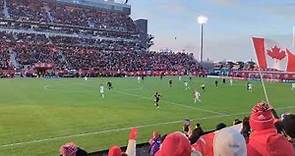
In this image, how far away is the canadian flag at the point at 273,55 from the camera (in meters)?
9.86

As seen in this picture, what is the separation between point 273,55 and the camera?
1025 centimetres

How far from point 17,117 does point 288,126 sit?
70.0 feet

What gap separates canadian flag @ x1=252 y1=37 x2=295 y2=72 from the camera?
388 inches

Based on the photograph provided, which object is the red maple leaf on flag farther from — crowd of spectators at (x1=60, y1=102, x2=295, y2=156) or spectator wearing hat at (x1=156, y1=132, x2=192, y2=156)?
spectator wearing hat at (x1=156, y1=132, x2=192, y2=156)

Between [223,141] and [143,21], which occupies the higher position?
[143,21]

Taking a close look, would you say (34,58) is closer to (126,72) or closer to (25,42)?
(25,42)

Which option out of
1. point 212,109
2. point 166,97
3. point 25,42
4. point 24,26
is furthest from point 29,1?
point 212,109

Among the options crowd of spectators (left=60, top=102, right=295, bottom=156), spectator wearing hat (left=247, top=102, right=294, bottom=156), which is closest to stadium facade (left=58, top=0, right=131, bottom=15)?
crowd of spectators (left=60, top=102, right=295, bottom=156)

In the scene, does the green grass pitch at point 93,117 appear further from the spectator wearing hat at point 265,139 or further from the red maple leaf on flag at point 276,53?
the spectator wearing hat at point 265,139

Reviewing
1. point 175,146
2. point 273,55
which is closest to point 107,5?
point 273,55

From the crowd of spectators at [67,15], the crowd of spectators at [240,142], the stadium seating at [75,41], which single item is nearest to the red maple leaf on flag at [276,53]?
the crowd of spectators at [240,142]

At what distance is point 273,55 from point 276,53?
86 mm

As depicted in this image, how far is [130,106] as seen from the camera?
99.2 ft

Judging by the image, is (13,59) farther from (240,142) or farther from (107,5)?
(240,142)
